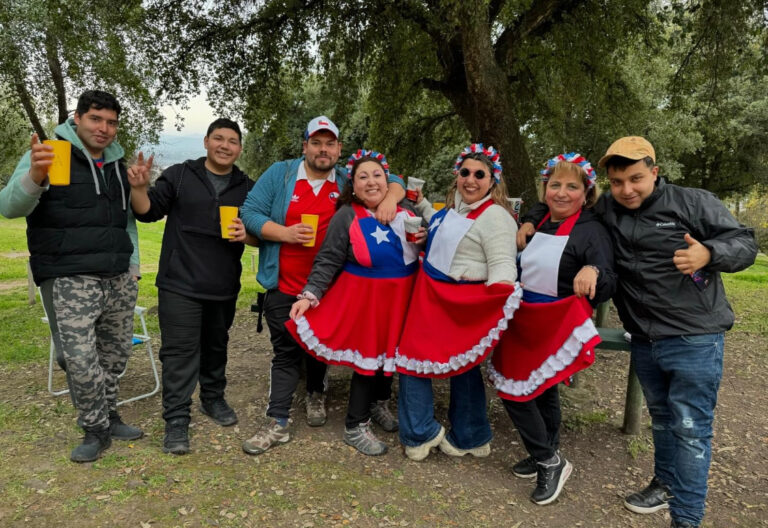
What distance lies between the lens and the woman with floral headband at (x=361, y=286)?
11.7 feet

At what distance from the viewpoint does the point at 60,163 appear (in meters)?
3.04

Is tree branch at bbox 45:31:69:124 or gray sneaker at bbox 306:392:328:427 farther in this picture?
tree branch at bbox 45:31:69:124

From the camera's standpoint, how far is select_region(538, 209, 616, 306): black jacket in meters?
2.89

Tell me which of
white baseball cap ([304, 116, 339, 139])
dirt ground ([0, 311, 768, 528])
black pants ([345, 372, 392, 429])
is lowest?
dirt ground ([0, 311, 768, 528])

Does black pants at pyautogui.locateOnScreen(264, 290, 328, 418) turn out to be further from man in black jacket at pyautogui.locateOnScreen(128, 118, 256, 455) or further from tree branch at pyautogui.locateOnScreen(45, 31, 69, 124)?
tree branch at pyautogui.locateOnScreen(45, 31, 69, 124)

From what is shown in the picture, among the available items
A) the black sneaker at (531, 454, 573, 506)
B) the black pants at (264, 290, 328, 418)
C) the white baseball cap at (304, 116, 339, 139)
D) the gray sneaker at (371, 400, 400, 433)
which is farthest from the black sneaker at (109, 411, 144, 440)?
the black sneaker at (531, 454, 573, 506)

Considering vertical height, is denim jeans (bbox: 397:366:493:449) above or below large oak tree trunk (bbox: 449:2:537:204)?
below

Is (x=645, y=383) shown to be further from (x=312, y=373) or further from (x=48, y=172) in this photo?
(x=48, y=172)

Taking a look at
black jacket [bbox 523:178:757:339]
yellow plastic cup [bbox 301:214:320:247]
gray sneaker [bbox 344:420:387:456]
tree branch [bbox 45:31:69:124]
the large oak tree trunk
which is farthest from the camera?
tree branch [bbox 45:31:69:124]

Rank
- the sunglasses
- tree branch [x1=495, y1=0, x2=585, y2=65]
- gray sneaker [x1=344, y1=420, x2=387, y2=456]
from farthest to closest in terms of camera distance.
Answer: tree branch [x1=495, y1=0, x2=585, y2=65]
gray sneaker [x1=344, y1=420, x2=387, y2=456]
the sunglasses

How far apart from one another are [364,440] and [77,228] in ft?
7.54

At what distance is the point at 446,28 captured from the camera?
23.6ft

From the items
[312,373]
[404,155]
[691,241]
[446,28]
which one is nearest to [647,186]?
[691,241]

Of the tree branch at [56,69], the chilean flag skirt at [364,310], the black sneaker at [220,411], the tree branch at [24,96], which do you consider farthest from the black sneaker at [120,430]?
the tree branch at [56,69]
